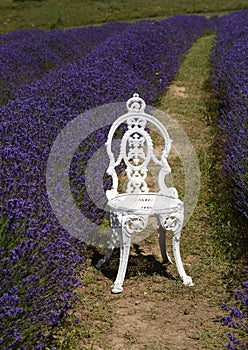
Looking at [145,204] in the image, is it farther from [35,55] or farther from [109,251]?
[35,55]

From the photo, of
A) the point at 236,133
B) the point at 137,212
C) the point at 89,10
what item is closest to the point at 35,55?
the point at 236,133

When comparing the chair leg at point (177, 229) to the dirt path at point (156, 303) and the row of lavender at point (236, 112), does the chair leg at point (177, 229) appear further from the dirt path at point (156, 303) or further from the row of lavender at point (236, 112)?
the row of lavender at point (236, 112)

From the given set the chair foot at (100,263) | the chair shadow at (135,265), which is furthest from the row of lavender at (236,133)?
the chair foot at (100,263)

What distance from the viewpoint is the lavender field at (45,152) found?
2260 mm

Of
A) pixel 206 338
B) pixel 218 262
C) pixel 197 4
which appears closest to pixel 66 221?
pixel 206 338

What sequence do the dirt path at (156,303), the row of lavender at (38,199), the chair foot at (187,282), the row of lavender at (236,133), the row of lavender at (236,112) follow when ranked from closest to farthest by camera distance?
the row of lavender at (38,199) < the row of lavender at (236,133) < the dirt path at (156,303) < the chair foot at (187,282) < the row of lavender at (236,112)

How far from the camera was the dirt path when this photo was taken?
2.71 m

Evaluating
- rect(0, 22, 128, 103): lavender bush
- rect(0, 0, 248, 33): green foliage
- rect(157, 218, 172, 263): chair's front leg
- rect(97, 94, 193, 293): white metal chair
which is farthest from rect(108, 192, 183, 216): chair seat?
rect(0, 0, 248, 33): green foliage

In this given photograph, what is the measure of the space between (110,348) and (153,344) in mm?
207

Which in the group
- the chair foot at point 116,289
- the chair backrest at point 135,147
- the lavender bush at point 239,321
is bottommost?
the lavender bush at point 239,321

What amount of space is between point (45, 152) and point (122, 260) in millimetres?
742

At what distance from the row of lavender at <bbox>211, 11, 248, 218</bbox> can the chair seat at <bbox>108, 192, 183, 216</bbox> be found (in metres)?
0.41

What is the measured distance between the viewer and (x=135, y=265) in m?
3.52

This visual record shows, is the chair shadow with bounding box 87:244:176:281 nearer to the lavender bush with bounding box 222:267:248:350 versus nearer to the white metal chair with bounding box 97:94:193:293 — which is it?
the white metal chair with bounding box 97:94:193:293
